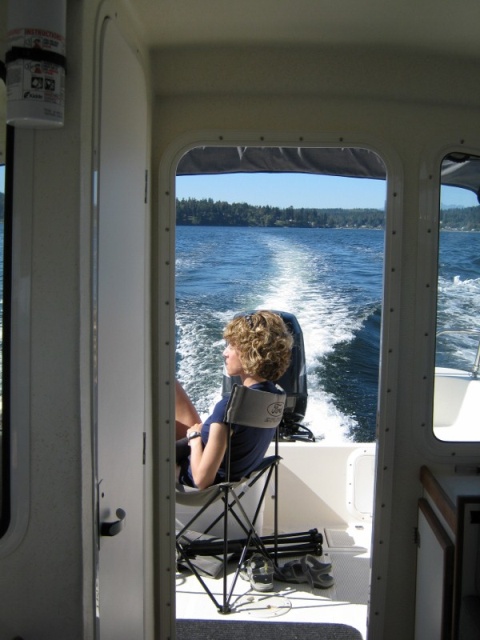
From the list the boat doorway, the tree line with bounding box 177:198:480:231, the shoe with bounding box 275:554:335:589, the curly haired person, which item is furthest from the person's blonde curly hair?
the tree line with bounding box 177:198:480:231

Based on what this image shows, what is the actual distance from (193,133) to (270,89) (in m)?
0.28

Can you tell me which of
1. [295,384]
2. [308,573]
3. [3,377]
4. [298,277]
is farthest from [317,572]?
[298,277]

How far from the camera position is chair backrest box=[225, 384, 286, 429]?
9.02 feet

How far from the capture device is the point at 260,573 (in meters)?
2.91

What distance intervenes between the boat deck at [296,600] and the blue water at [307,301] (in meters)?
5.32

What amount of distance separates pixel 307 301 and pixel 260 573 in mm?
7109

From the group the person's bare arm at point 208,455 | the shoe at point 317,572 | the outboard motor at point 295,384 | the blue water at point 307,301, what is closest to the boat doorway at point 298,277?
the blue water at point 307,301

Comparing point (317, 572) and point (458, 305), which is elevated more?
point (458, 305)

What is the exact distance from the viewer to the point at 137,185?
1731 mm

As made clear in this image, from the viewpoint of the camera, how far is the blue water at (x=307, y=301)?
29.0 feet

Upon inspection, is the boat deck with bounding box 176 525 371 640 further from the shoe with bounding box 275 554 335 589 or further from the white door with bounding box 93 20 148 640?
the white door with bounding box 93 20 148 640

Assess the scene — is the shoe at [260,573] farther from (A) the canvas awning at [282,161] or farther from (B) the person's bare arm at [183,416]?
(A) the canvas awning at [282,161]

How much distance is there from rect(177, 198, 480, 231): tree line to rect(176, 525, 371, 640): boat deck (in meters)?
8.44

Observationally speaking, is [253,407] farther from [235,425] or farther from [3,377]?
[3,377]
